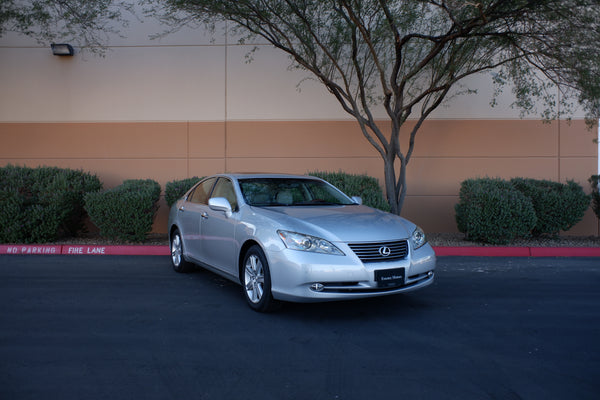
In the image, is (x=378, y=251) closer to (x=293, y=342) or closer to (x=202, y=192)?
(x=293, y=342)

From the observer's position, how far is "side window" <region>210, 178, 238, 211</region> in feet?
19.5

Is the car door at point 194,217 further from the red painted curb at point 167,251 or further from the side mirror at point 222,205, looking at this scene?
the red painted curb at point 167,251

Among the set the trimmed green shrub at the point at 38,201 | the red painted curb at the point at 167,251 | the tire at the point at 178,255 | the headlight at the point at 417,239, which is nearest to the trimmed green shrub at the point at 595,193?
Result: the red painted curb at the point at 167,251

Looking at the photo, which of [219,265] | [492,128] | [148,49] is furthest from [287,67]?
[219,265]

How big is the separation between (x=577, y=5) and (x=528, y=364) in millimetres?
6620

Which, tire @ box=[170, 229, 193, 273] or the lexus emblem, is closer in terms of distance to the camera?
the lexus emblem

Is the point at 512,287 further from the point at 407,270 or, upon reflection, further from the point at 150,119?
the point at 150,119

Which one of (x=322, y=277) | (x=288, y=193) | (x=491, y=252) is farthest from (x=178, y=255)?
(x=491, y=252)

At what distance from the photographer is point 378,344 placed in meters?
4.24

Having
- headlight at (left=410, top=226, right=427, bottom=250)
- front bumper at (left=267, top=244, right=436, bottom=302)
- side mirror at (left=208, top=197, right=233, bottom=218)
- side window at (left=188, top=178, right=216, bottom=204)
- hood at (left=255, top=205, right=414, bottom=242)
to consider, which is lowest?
front bumper at (left=267, top=244, right=436, bottom=302)

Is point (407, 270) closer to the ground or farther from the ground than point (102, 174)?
closer to the ground

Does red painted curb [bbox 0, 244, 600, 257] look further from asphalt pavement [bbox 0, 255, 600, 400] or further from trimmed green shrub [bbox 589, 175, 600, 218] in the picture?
asphalt pavement [bbox 0, 255, 600, 400]

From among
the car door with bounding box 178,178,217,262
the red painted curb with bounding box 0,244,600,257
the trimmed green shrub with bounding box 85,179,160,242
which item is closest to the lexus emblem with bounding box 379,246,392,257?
the car door with bounding box 178,178,217,262

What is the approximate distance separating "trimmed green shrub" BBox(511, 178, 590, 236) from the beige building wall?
1615mm
